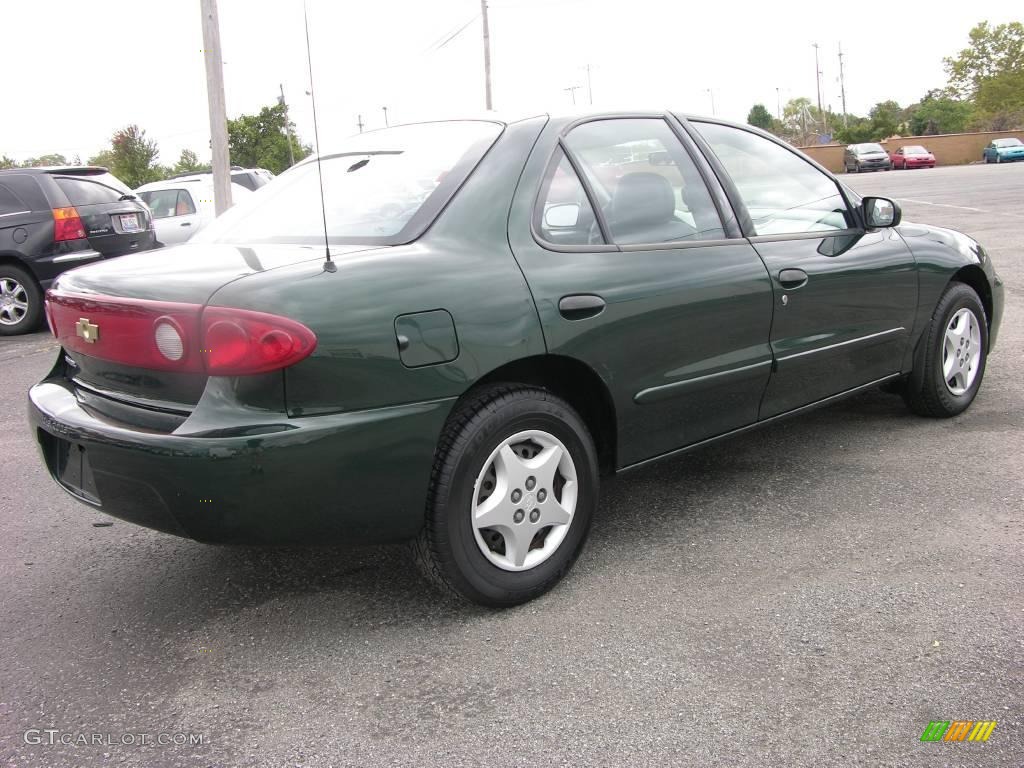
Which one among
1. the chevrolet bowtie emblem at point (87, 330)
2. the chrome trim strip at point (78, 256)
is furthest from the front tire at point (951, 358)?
the chrome trim strip at point (78, 256)

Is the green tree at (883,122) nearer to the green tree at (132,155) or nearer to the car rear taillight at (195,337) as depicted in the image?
the green tree at (132,155)

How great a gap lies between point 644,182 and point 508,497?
1309 mm

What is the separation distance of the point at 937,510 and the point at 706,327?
1147 mm

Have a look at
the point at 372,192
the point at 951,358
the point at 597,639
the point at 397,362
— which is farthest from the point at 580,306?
the point at 951,358

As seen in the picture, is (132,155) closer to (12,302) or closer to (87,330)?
(12,302)

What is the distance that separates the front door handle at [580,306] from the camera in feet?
9.48

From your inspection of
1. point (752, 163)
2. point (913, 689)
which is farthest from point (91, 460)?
point (752, 163)

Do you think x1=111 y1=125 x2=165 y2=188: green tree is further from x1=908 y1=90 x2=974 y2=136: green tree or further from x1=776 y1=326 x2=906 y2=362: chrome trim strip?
x1=908 y1=90 x2=974 y2=136: green tree

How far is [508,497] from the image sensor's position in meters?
2.79

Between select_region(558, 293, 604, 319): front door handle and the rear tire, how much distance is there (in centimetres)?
779

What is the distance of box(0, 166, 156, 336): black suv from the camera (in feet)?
29.5

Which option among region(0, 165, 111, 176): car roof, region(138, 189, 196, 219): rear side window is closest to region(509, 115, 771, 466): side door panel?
region(0, 165, 111, 176): car roof

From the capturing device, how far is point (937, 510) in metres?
3.50

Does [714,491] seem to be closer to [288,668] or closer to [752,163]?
[752,163]
